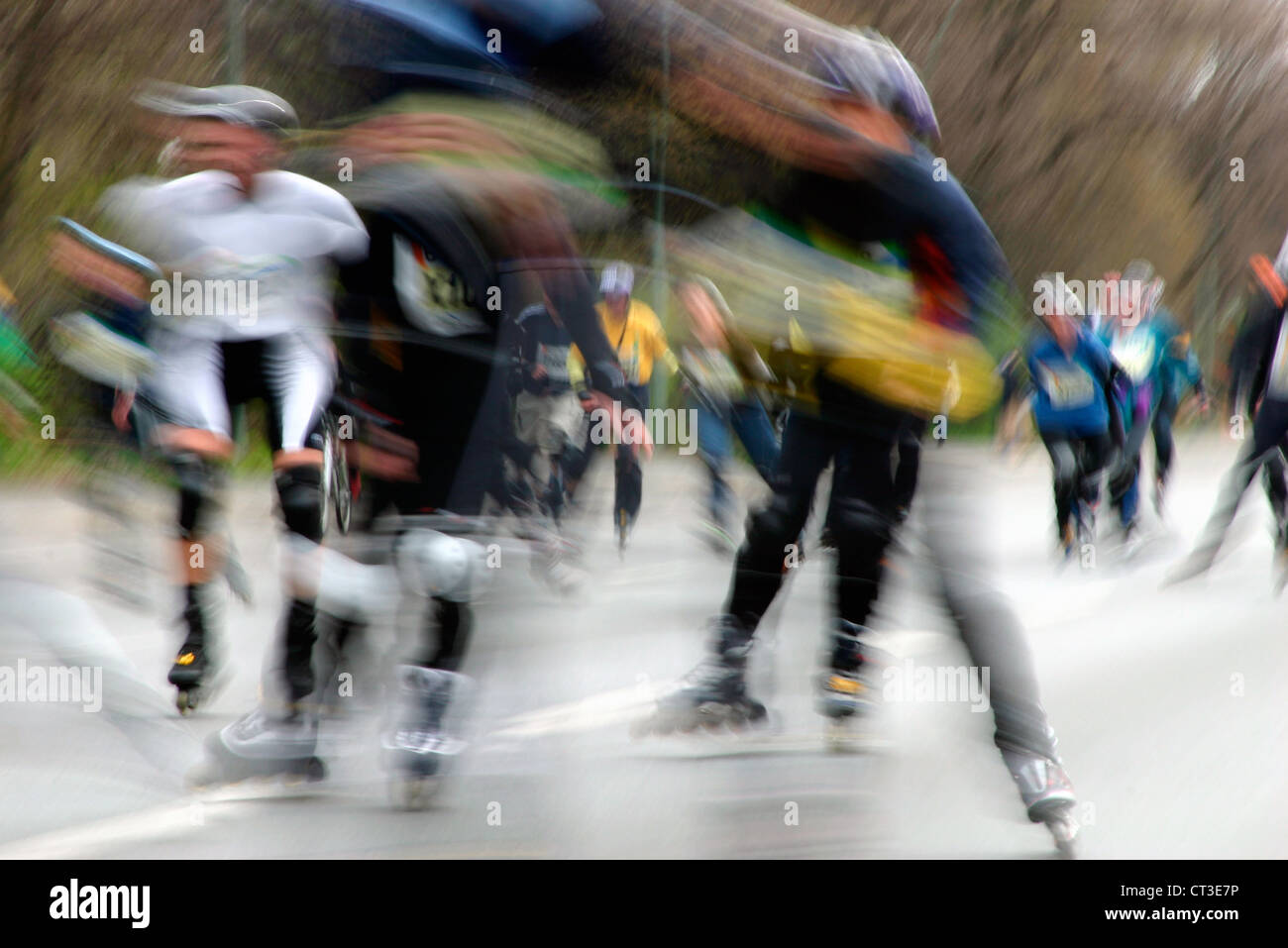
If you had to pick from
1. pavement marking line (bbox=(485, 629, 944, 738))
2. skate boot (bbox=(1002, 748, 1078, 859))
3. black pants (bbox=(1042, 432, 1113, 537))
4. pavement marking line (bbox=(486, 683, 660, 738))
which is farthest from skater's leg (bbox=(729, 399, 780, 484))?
skate boot (bbox=(1002, 748, 1078, 859))

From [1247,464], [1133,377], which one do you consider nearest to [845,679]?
[1247,464]

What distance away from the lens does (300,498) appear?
14.5 ft

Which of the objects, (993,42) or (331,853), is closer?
(331,853)

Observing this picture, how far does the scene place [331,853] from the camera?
376 centimetres

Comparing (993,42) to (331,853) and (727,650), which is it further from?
(331,853)

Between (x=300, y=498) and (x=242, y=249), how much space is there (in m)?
0.65

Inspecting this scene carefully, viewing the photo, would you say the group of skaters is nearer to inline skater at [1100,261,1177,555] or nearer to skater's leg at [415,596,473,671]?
inline skater at [1100,261,1177,555]

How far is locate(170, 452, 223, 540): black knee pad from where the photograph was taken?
→ 5000 millimetres

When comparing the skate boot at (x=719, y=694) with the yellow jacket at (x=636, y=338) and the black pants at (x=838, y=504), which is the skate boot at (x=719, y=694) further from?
the yellow jacket at (x=636, y=338)

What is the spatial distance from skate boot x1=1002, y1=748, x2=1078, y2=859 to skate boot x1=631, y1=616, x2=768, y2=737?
110 centimetres

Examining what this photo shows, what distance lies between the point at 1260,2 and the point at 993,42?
10.9 ft

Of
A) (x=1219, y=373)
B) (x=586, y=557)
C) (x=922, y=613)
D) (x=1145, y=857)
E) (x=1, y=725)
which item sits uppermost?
(x=1219, y=373)

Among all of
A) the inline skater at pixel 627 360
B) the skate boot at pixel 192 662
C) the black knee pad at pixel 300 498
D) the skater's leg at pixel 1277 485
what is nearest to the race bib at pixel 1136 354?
the skater's leg at pixel 1277 485
